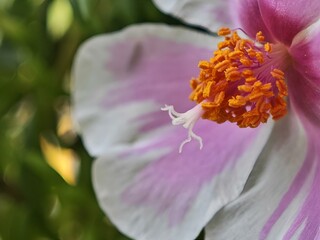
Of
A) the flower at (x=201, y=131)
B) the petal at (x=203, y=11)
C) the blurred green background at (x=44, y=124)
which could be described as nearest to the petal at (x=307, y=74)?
the flower at (x=201, y=131)

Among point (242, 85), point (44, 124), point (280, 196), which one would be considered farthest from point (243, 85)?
point (44, 124)

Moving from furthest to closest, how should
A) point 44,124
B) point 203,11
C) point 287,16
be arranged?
point 44,124 < point 203,11 < point 287,16

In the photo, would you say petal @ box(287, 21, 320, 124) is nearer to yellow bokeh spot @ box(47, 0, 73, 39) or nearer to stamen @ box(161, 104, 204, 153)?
stamen @ box(161, 104, 204, 153)

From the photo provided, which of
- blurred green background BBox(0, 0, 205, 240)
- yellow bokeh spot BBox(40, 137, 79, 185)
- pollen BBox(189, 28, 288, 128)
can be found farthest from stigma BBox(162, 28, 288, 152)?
yellow bokeh spot BBox(40, 137, 79, 185)

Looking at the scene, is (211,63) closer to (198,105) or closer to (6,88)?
(198,105)

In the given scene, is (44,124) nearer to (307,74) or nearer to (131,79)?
(131,79)

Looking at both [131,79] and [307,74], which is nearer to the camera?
[307,74]
